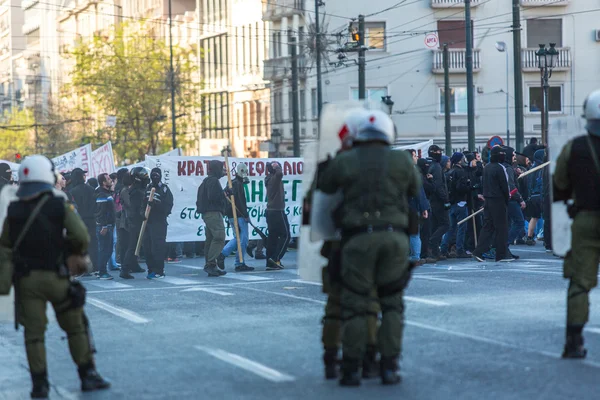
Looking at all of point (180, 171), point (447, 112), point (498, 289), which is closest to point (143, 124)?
point (447, 112)

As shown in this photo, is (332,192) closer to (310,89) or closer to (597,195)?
(597,195)

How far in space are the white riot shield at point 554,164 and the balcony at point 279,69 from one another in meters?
53.8

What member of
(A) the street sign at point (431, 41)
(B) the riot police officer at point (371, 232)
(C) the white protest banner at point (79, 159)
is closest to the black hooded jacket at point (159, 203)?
(C) the white protest banner at point (79, 159)

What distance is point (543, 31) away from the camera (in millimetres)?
60000

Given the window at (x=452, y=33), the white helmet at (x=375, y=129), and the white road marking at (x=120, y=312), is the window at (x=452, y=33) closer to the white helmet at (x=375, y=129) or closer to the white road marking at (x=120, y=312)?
the white road marking at (x=120, y=312)

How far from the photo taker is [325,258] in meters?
8.86

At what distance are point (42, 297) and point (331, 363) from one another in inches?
73.1

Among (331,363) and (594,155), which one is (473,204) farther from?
(331,363)

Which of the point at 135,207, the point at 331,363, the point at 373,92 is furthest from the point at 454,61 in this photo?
the point at 331,363

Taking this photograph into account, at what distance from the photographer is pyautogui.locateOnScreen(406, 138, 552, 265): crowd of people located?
1956cm

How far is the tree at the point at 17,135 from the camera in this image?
351 feet

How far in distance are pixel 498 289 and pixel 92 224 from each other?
812 centimetres

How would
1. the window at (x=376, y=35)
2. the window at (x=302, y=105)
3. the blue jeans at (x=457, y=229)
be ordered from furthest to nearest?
the window at (x=302, y=105), the window at (x=376, y=35), the blue jeans at (x=457, y=229)

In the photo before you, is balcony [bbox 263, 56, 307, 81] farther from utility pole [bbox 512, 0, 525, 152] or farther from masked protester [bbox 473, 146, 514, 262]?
masked protester [bbox 473, 146, 514, 262]
